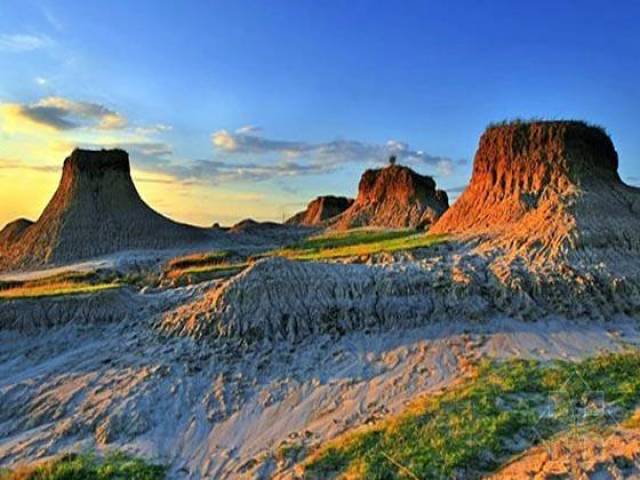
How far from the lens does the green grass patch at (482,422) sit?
26.3ft

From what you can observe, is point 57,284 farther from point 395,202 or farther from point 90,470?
point 395,202

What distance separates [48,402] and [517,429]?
7.87 metres

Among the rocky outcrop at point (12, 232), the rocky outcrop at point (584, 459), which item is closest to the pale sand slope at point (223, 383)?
the rocky outcrop at point (584, 459)

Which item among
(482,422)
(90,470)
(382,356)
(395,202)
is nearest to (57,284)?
(90,470)

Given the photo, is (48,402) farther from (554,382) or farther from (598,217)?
(598,217)

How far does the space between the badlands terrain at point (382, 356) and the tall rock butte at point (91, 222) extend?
20.5 meters

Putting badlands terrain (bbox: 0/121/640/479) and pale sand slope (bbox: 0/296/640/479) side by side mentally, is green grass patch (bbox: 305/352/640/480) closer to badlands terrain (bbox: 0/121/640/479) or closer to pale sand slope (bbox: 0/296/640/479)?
badlands terrain (bbox: 0/121/640/479)

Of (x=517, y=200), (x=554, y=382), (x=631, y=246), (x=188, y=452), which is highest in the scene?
(x=517, y=200)

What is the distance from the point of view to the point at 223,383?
436 inches

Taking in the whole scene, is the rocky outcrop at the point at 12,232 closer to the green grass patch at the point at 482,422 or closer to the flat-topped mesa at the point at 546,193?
the flat-topped mesa at the point at 546,193

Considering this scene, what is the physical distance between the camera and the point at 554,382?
10.2m

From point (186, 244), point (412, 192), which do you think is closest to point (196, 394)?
point (186, 244)

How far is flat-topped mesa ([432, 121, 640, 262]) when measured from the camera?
51.8 ft

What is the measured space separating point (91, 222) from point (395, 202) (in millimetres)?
20922
